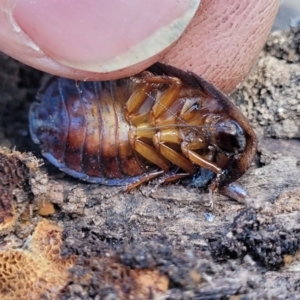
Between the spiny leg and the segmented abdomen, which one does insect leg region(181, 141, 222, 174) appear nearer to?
the spiny leg

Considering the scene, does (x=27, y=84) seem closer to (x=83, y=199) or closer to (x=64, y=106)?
(x=64, y=106)

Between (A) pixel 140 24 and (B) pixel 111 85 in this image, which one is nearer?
(A) pixel 140 24

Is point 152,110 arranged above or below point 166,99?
below

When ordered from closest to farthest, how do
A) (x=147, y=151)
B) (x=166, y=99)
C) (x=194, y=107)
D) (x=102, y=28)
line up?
(x=102, y=28) < (x=147, y=151) < (x=166, y=99) < (x=194, y=107)

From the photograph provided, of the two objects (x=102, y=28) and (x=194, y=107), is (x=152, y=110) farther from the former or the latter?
(x=102, y=28)

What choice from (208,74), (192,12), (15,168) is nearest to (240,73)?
(208,74)

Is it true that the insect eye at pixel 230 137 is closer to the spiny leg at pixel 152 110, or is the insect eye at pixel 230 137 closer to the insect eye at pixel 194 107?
the insect eye at pixel 194 107

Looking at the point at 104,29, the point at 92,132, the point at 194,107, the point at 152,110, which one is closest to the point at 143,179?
the point at 92,132

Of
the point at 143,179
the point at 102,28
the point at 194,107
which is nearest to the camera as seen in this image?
the point at 102,28
